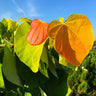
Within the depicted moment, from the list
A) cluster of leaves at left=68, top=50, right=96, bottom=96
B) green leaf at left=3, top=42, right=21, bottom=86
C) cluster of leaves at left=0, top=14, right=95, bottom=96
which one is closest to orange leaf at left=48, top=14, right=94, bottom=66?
cluster of leaves at left=0, top=14, right=95, bottom=96

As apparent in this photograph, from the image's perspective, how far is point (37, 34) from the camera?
1.11 feet

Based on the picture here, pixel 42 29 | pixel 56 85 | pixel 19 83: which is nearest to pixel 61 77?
pixel 56 85

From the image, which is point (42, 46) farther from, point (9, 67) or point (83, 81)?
point (83, 81)

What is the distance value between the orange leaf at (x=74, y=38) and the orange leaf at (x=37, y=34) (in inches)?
1.6

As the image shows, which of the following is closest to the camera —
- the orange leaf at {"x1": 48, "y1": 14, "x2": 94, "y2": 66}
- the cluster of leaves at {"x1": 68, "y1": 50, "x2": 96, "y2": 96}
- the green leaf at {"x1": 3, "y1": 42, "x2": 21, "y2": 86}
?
the orange leaf at {"x1": 48, "y1": 14, "x2": 94, "y2": 66}

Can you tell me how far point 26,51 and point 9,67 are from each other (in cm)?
12

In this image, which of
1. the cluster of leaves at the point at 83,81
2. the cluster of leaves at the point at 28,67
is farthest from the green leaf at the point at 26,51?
the cluster of leaves at the point at 83,81

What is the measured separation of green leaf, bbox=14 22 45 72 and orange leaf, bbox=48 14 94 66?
0.07 m

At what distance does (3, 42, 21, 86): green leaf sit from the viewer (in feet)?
1.48

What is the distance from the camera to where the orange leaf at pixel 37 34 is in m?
0.33

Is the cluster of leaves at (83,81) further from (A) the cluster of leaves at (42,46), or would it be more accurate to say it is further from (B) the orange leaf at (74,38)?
(B) the orange leaf at (74,38)

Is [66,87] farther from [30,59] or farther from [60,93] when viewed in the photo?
[30,59]

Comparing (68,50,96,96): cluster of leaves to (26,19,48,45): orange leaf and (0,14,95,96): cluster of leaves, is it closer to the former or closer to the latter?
(0,14,95,96): cluster of leaves

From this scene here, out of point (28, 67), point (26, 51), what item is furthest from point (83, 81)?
point (26, 51)
